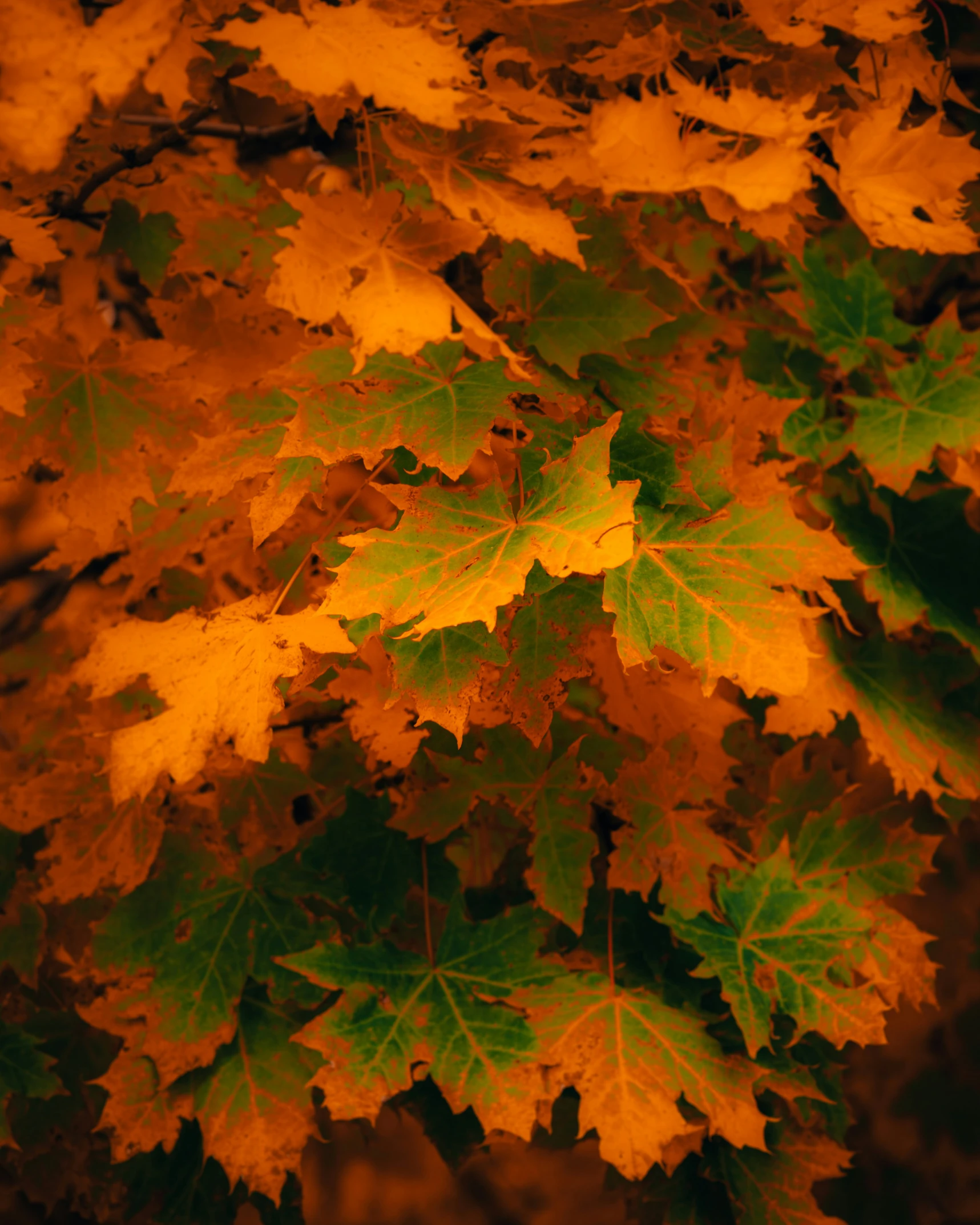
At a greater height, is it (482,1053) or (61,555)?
(61,555)

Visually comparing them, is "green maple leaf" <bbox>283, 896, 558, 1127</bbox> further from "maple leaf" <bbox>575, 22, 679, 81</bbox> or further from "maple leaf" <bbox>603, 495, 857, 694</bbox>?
"maple leaf" <bbox>575, 22, 679, 81</bbox>

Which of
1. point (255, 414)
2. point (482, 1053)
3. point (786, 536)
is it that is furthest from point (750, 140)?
point (482, 1053)

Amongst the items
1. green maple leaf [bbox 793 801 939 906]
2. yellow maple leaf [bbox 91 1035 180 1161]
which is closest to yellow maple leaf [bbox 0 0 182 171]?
yellow maple leaf [bbox 91 1035 180 1161]

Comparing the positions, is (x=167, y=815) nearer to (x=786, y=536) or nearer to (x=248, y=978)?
(x=248, y=978)

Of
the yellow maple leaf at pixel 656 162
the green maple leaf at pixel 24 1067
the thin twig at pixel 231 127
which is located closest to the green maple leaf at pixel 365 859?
the green maple leaf at pixel 24 1067

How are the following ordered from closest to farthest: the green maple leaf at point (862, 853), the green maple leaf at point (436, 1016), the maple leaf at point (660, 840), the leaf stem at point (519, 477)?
the leaf stem at point (519, 477), the green maple leaf at point (436, 1016), the maple leaf at point (660, 840), the green maple leaf at point (862, 853)

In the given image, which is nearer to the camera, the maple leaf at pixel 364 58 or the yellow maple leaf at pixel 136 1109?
the maple leaf at pixel 364 58

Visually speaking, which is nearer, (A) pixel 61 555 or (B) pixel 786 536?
(B) pixel 786 536

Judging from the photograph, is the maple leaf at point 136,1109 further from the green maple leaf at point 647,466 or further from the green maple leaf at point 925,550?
the green maple leaf at point 925,550
